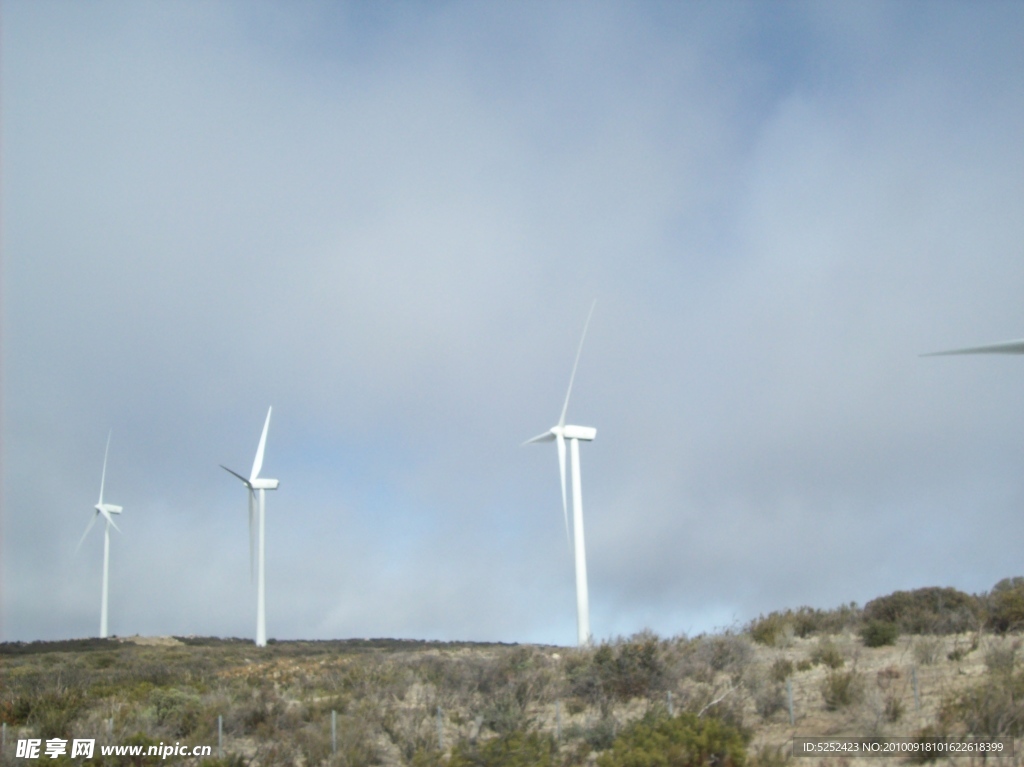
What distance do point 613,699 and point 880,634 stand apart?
10540 mm

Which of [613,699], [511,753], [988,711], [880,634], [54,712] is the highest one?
[880,634]

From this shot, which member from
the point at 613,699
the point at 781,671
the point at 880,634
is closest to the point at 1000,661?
the point at 781,671

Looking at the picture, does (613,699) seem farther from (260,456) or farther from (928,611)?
(260,456)

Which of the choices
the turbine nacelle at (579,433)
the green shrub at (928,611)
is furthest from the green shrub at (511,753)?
the turbine nacelle at (579,433)

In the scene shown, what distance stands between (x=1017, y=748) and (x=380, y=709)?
15.6m

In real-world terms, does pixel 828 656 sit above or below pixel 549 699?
above

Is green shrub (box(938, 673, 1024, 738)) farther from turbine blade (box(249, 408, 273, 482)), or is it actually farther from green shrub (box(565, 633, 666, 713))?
turbine blade (box(249, 408, 273, 482))

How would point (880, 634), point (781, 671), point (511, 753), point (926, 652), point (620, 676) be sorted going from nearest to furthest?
point (511, 753), point (926, 652), point (781, 671), point (620, 676), point (880, 634)

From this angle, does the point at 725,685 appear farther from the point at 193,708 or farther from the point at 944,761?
the point at 193,708

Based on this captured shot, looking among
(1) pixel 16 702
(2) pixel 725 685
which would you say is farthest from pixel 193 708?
(2) pixel 725 685

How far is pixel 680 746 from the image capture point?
59.0 feet

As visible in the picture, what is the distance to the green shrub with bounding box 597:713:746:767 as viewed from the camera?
17.7 meters

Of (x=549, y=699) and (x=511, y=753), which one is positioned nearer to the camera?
(x=511, y=753)

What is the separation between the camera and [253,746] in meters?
24.4
